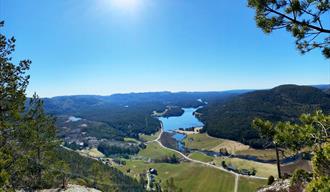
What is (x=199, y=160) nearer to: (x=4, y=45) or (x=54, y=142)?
(x=54, y=142)

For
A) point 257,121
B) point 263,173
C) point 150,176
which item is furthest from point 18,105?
point 150,176

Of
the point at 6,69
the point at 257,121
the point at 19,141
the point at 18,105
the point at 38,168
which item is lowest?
the point at 38,168

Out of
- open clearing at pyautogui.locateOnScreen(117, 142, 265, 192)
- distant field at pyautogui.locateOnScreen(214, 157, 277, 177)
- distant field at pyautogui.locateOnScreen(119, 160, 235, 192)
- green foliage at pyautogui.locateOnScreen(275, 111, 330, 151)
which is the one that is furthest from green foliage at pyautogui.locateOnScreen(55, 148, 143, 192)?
green foliage at pyautogui.locateOnScreen(275, 111, 330, 151)

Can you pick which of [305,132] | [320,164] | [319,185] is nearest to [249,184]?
[305,132]

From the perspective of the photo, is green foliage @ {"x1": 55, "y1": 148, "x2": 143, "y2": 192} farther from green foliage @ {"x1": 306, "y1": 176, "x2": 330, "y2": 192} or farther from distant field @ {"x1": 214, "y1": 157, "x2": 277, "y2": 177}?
green foliage @ {"x1": 306, "y1": 176, "x2": 330, "y2": 192}

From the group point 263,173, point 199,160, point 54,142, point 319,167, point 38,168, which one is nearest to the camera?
point 319,167

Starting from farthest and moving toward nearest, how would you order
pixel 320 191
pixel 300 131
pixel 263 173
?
pixel 263 173 < pixel 300 131 < pixel 320 191
